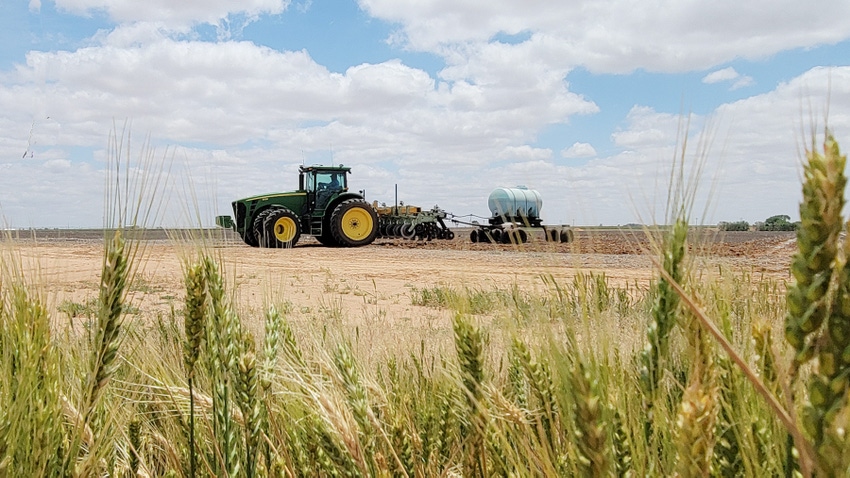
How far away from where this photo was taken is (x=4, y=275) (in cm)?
166

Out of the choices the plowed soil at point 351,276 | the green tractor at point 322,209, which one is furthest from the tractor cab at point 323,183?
the plowed soil at point 351,276

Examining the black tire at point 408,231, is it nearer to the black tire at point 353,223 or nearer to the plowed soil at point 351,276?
the black tire at point 353,223

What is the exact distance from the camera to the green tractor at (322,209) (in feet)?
82.2

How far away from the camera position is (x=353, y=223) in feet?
83.3

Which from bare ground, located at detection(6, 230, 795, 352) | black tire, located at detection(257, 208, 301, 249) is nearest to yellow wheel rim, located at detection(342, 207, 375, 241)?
black tire, located at detection(257, 208, 301, 249)

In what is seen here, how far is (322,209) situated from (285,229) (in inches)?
83.8

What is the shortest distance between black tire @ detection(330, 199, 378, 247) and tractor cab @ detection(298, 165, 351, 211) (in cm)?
77

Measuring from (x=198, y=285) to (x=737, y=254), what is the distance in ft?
66.8

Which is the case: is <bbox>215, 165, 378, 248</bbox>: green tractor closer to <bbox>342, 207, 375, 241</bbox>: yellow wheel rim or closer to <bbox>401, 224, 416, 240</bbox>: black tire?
<bbox>342, 207, 375, 241</bbox>: yellow wheel rim

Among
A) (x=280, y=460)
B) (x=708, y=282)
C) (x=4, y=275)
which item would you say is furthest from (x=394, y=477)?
(x=4, y=275)

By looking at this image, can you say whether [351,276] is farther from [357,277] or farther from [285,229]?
[285,229]

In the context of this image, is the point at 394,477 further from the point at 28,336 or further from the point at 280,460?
the point at 28,336

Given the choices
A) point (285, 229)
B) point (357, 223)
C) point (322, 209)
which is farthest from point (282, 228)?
point (357, 223)

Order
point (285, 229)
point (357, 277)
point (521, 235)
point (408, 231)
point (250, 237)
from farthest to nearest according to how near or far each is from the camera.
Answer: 1. point (408, 231)
2. point (250, 237)
3. point (285, 229)
4. point (357, 277)
5. point (521, 235)
